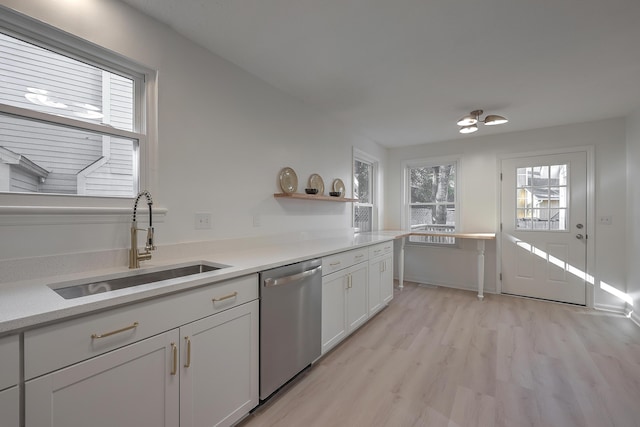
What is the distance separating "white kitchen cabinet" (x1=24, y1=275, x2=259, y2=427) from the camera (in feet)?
3.09

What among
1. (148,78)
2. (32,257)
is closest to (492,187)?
(148,78)

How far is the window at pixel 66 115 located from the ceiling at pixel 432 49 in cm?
45

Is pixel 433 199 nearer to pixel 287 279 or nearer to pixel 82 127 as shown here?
pixel 287 279

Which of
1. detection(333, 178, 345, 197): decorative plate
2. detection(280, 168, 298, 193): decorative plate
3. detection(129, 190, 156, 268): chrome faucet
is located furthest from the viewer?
detection(333, 178, 345, 197): decorative plate

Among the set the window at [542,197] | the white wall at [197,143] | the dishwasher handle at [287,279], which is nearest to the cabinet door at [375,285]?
the white wall at [197,143]

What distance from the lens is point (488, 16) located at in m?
1.70

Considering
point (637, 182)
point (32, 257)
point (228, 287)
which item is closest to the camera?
point (32, 257)

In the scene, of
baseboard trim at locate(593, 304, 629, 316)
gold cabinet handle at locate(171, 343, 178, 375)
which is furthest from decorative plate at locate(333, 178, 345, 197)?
baseboard trim at locate(593, 304, 629, 316)

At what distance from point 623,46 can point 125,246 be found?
351 centimetres

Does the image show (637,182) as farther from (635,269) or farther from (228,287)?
(228,287)

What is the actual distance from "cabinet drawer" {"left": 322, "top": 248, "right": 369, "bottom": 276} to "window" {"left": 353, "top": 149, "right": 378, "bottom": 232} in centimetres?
A: 135

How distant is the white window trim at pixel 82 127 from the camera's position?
4.26ft

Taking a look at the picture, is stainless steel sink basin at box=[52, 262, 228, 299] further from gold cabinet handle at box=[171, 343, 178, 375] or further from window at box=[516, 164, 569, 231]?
window at box=[516, 164, 569, 231]

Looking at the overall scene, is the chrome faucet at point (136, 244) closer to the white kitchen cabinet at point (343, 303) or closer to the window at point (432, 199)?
the white kitchen cabinet at point (343, 303)
